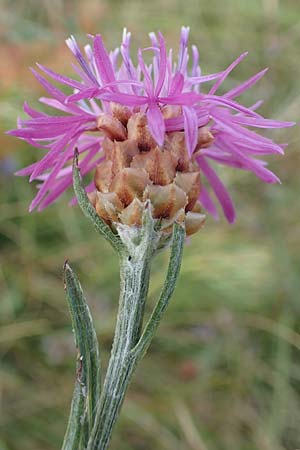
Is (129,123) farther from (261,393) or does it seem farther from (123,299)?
(261,393)

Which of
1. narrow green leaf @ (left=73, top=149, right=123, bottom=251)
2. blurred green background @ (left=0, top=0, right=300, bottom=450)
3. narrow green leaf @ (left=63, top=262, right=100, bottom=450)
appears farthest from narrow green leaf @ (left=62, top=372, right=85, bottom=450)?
blurred green background @ (left=0, top=0, right=300, bottom=450)

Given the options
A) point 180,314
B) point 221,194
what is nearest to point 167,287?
point 221,194

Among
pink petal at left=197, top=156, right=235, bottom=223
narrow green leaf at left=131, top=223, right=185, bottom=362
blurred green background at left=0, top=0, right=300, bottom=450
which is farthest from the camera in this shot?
blurred green background at left=0, top=0, right=300, bottom=450

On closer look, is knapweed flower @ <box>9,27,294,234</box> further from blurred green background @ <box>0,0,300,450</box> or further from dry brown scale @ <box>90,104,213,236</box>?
blurred green background @ <box>0,0,300,450</box>

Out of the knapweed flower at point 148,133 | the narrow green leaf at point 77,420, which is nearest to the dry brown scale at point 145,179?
the knapweed flower at point 148,133

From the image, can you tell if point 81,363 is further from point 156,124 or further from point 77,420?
point 156,124

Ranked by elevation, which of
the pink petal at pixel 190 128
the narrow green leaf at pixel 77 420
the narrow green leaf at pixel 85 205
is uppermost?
the pink petal at pixel 190 128

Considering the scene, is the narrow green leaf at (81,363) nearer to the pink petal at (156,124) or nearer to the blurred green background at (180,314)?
the pink petal at (156,124)
